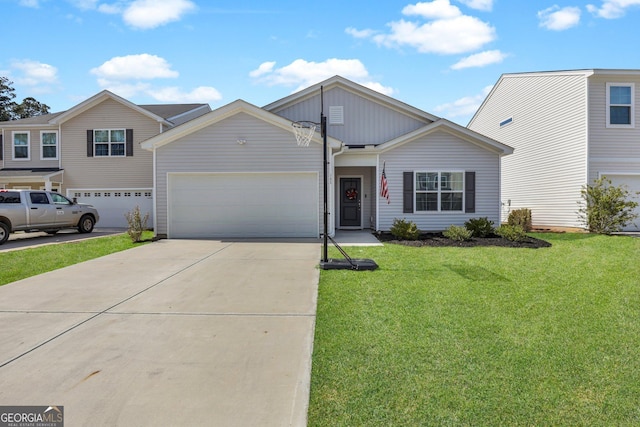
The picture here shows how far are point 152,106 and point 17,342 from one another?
2056 centimetres

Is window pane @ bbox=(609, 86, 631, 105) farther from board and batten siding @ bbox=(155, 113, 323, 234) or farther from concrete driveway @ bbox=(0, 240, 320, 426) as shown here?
concrete driveway @ bbox=(0, 240, 320, 426)

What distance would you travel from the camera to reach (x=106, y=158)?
18.6 meters

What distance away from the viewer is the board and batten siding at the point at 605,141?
14.7 meters

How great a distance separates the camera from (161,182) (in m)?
13.3

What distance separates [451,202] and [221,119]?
8836 mm

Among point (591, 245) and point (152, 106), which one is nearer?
point (591, 245)

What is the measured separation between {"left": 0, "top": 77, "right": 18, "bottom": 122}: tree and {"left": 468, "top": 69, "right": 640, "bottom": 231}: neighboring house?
46.9 metres

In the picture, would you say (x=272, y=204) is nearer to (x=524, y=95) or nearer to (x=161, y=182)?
(x=161, y=182)

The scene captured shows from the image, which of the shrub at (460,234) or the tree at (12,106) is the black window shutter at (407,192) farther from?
the tree at (12,106)

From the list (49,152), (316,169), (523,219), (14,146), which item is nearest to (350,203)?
(316,169)

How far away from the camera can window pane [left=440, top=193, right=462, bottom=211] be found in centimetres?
1469

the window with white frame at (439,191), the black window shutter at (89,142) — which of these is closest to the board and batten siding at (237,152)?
the window with white frame at (439,191)

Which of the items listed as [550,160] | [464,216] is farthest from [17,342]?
[550,160]

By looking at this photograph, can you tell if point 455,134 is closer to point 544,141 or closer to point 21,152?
point 544,141
